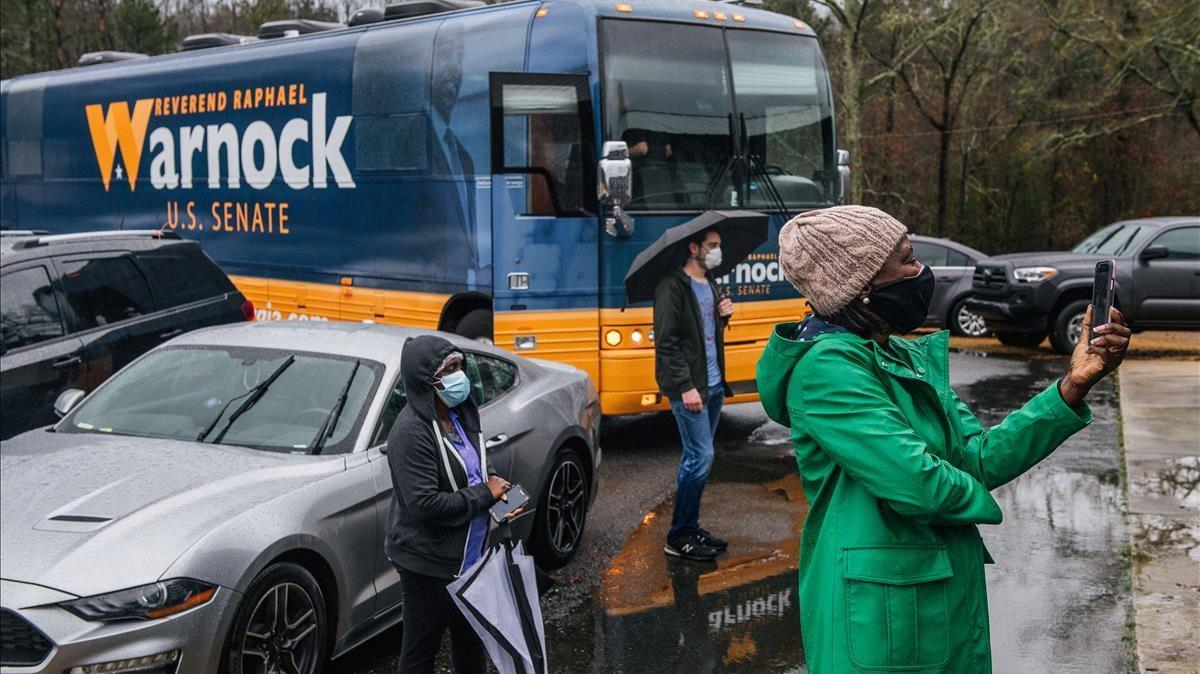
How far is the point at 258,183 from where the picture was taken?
13125 mm

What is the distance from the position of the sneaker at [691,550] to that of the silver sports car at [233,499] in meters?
0.59

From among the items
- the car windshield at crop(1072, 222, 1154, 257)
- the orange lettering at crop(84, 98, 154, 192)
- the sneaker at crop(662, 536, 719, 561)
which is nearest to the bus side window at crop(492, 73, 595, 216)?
the sneaker at crop(662, 536, 719, 561)

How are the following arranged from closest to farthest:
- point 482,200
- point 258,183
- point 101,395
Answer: point 101,395 → point 482,200 → point 258,183

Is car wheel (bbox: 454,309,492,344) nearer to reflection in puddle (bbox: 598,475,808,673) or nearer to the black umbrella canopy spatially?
the black umbrella canopy

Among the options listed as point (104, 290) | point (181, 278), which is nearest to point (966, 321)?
point (181, 278)

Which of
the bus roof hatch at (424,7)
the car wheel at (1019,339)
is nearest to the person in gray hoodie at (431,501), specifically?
the bus roof hatch at (424,7)

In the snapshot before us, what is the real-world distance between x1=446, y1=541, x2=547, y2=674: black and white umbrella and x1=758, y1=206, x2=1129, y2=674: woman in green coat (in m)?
1.74

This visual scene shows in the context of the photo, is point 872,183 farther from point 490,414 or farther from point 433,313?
point 490,414

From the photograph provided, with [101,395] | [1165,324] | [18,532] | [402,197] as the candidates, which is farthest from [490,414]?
[1165,324]

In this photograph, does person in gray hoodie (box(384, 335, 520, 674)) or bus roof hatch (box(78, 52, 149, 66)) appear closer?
person in gray hoodie (box(384, 335, 520, 674))

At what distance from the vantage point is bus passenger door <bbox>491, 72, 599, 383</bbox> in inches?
400

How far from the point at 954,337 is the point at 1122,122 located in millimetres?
13518

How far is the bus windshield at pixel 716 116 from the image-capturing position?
33.8 ft

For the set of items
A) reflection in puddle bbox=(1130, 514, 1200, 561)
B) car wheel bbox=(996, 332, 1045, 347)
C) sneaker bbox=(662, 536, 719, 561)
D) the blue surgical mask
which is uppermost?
the blue surgical mask
